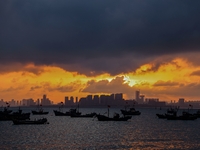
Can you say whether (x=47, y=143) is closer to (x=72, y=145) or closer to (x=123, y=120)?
(x=72, y=145)

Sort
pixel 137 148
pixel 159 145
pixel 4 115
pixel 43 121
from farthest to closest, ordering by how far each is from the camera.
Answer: pixel 4 115 < pixel 43 121 < pixel 159 145 < pixel 137 148

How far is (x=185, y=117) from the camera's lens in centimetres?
17762

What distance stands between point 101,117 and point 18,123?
42.3 m

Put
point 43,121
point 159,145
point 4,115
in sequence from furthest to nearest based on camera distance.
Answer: point 4,115 < point 43,121 < point 159,145

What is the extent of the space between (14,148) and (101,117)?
9453 centimetres

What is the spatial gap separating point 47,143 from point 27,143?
5.09 meters

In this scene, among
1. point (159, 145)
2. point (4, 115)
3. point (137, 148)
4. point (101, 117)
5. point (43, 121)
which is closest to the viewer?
point (137, 148)

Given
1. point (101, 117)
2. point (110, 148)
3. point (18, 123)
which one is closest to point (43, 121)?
point (18, 123)

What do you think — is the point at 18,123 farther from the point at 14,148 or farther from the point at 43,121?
the point at 14,148

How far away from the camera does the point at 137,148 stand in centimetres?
6906

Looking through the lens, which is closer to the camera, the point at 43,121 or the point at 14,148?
the point at 14,148

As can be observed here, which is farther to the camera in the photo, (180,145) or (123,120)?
(123,120)

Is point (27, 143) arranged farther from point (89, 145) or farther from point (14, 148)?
point (89, 145)

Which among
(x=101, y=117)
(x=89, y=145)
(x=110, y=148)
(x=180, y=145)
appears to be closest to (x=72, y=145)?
(x=89, y=145)
